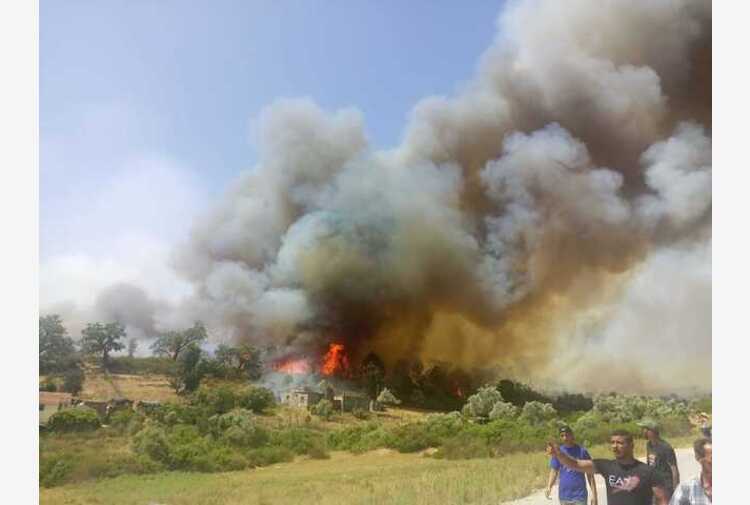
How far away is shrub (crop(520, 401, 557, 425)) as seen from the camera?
5.92 m

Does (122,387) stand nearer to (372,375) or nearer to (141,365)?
(141,365)

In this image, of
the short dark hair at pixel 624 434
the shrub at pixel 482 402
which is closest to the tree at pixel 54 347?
the shrub at pixel 482 402

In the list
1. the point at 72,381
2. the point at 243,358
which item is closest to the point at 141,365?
the point at 72,381

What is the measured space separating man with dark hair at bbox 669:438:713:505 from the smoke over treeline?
53 centimetres

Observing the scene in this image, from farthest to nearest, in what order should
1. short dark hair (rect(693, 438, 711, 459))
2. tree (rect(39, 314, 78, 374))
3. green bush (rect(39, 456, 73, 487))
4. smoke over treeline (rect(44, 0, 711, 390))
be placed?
smoke over treeline (rect(44, 0, 711, 390)), short dark hair (rect(693, 438, 711, 459)), tree (rect(39, 314, 78, 374)), green bush (rect(39, 456, 73, 487))

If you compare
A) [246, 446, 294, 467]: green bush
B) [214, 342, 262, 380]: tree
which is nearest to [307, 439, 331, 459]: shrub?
[246, 446, 294, 467]: green bush

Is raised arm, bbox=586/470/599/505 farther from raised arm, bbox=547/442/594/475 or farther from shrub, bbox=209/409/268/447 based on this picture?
shrub, bbox=209/409/268/447

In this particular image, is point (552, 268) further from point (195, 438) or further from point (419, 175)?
point (195, 438)

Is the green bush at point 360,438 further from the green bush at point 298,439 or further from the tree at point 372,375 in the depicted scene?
the tree at point 372,375

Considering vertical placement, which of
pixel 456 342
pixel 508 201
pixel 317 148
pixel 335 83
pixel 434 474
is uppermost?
pixel 335 83

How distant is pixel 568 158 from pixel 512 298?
43.3 inches

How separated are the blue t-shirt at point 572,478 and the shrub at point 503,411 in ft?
1.37

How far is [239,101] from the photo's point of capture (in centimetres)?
587

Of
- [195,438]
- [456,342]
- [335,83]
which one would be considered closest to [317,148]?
[335,83]
